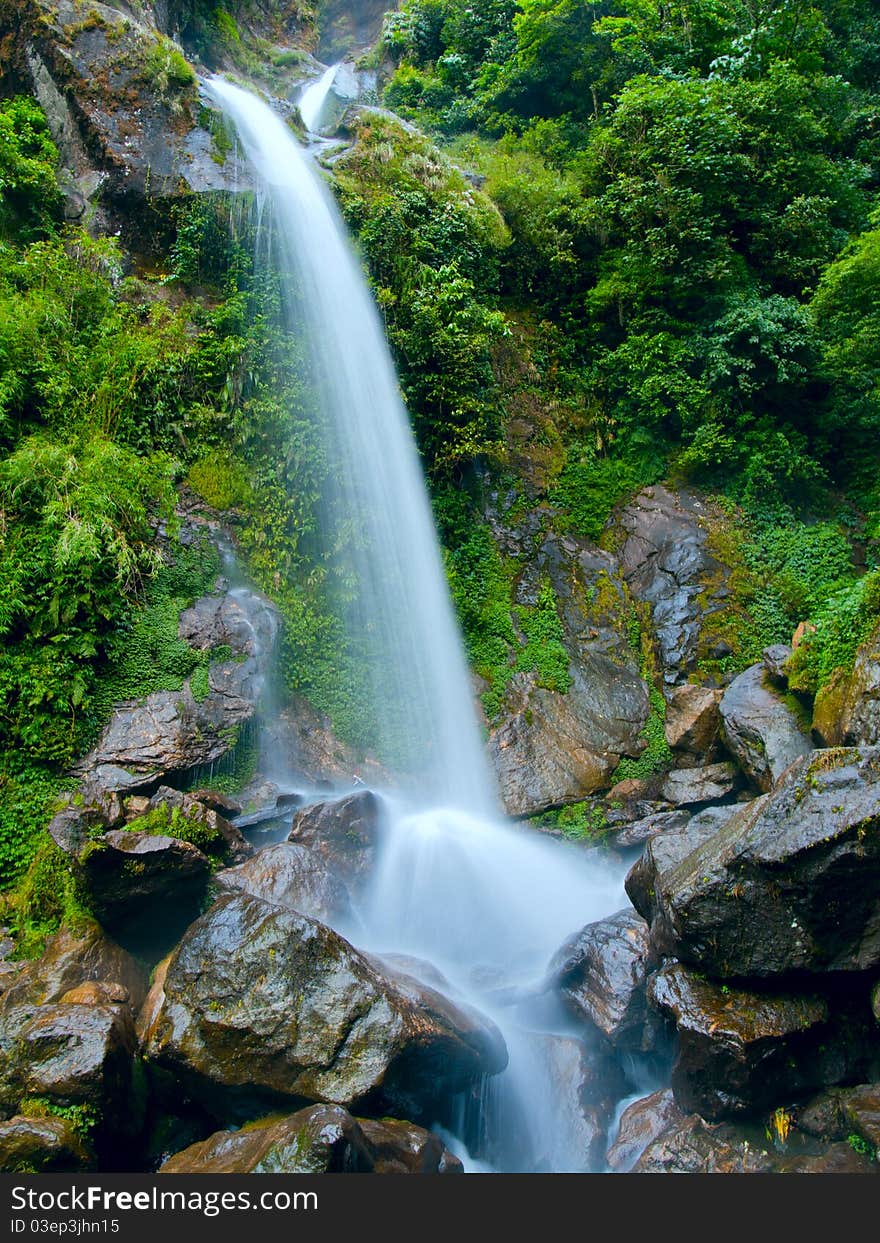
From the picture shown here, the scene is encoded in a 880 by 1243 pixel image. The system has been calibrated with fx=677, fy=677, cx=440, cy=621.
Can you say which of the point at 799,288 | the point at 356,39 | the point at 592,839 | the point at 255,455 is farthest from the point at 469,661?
the point at 356,39

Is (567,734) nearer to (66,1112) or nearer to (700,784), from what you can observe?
(700,784)

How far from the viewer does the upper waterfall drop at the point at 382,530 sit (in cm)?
1066

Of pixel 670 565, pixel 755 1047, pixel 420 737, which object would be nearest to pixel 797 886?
pixel 755 1047

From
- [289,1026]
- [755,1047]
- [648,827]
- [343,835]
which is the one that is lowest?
[648,827]

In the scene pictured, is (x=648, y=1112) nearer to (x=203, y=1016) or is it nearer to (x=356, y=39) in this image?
(x=203, y=1016)

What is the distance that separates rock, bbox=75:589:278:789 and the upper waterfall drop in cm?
187

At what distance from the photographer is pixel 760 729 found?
28.9ft

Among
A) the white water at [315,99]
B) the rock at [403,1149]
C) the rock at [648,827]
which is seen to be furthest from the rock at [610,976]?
the white water at [315,99]

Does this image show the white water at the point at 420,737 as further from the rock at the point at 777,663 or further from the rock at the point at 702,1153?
the rock at the point at 777,663

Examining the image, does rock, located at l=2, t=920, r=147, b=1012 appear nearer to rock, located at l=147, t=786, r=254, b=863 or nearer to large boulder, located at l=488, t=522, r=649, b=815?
rock, located at l=147, t=786, r=254, b=863

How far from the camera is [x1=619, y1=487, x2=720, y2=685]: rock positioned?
37.3ft

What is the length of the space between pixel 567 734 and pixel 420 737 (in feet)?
7.59

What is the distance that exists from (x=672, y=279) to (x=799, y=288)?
2830 millimetres

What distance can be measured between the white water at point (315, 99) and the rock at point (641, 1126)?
86.1 ft
